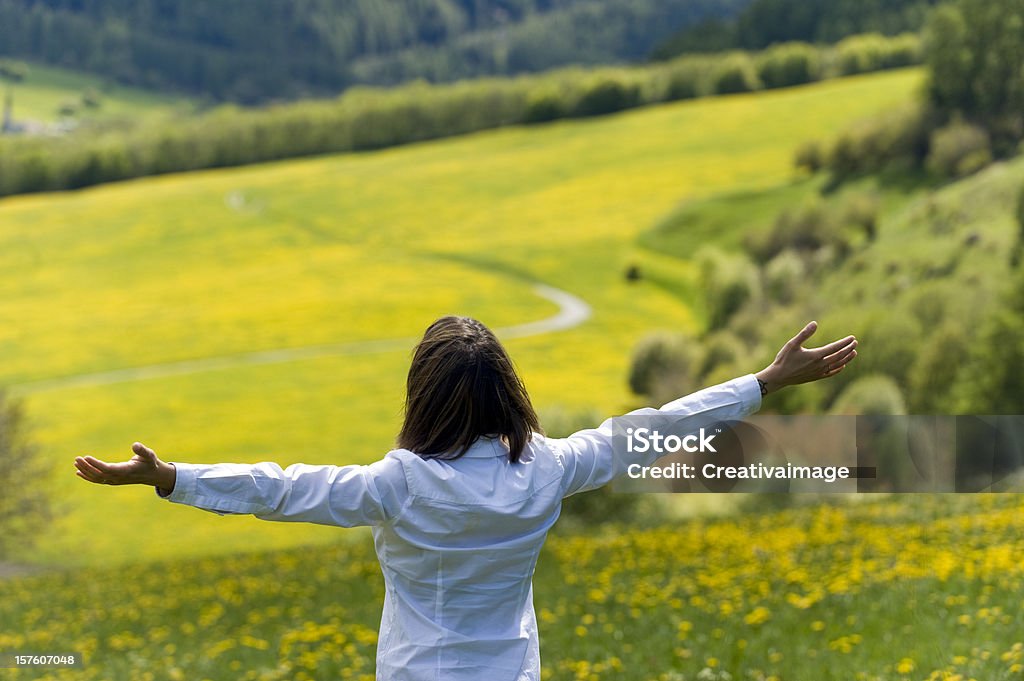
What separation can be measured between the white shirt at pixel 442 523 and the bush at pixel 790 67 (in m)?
74.7

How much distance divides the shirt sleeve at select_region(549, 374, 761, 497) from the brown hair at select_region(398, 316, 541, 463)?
19 cm

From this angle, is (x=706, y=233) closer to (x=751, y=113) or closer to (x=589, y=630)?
(x=751, y=113)

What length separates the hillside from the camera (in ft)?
371

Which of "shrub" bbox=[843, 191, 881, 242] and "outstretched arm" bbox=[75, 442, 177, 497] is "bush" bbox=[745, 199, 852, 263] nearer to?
"shrub" bbox=[843, 191, 881, 242]

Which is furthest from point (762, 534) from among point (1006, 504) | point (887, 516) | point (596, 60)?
point (596, 60)

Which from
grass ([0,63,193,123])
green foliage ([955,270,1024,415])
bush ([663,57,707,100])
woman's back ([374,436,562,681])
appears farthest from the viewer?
grass ([0,63,193,123])

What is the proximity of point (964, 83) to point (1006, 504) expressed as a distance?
46.2 meters

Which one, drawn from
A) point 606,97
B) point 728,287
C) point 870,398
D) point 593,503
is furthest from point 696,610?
point 606,97

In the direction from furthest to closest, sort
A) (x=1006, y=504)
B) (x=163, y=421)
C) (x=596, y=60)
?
(x=596, y=60)
(x=163, y=421)
(x=1006, y=504)

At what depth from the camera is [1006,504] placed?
1133cm

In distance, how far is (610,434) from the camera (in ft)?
11.0

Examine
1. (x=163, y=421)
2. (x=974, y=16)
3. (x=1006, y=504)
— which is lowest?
(x=163, y=421)

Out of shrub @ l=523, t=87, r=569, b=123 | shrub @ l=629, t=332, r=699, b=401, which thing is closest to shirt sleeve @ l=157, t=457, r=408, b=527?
shrub @ l=629, t=332, r=699, b=401

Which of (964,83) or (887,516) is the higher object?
Answer: (964,83)
